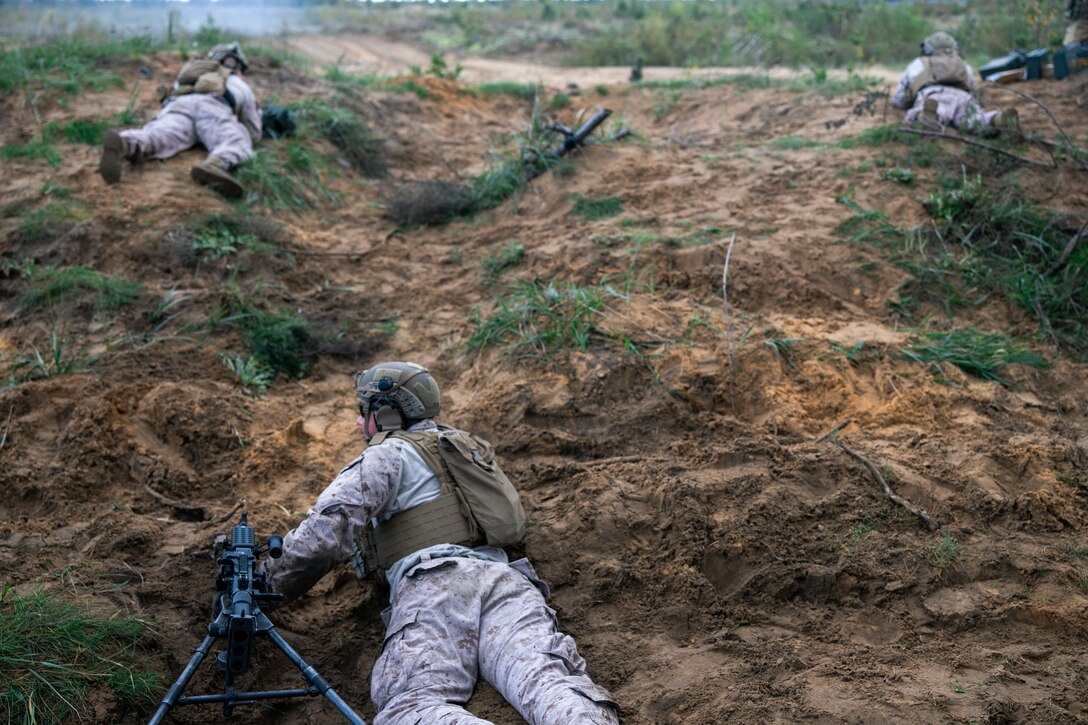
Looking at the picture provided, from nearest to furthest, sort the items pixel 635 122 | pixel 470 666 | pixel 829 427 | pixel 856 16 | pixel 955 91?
1. pixel 470 666
2. pixel 829 427
3. pixel 955 91
4. pixel 635 122
5. pixel 856 16

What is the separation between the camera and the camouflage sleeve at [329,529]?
339 centimetres

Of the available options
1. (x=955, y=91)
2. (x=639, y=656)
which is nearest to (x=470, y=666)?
(x=639, y=656)

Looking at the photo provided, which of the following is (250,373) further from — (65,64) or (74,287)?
(65,64)

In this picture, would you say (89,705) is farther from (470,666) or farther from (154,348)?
(154,348)

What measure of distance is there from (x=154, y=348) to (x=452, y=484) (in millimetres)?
2545

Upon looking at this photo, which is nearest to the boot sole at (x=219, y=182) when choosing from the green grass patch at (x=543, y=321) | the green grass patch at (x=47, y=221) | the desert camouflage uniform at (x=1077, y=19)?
the green grass patch at (x=47, y=221)

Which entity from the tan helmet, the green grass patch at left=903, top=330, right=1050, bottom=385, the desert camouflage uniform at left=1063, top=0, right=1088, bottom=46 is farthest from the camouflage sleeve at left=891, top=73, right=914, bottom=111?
the green grass patch at left=903, top=330, right=1050, bottom=385

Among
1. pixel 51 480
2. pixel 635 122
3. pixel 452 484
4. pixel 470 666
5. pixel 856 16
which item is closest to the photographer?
pixel 470 666

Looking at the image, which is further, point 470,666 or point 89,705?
point 470,666

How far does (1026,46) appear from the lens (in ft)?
35.4

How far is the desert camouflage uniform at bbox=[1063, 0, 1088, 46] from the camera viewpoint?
28.1ft

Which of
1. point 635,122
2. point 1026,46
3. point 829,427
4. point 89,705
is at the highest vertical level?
point 1026,46

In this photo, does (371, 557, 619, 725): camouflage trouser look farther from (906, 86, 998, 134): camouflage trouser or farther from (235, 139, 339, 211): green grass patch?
(906, 86, 998, 134): camouflage trouser

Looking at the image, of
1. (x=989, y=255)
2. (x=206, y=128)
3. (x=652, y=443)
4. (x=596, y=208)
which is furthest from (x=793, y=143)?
(x=206, y=128)
